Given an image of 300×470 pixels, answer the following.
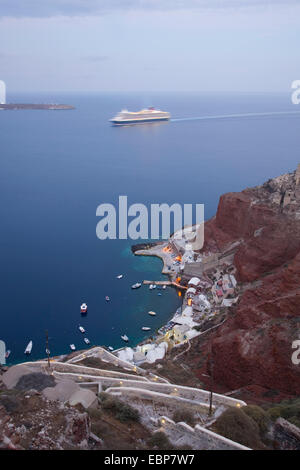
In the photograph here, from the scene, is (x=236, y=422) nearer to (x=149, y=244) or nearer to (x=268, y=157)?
(x=149, y=244)

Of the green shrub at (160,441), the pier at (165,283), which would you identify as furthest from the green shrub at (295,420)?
the pier at (165,283)

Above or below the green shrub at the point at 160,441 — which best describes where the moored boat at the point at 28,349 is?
below

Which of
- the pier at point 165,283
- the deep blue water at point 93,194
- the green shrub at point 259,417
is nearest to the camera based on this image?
the green shrub at point 259,417

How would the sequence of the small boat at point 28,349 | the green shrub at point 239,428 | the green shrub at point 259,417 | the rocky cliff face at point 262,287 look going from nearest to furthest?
the green shrub at point 239,428
the green shrub at point 259,417
the rocky cliff face at point 262,287
the small boat at point 28,349

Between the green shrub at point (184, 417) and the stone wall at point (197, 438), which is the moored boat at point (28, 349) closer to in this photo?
the green shrub at point (184, 417)

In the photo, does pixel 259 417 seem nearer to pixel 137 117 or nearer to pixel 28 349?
pixel 28 349

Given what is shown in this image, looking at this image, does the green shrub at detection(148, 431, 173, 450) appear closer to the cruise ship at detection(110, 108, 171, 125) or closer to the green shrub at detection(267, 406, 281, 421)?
the green shrub at detection(267, 406, 281, 421)
